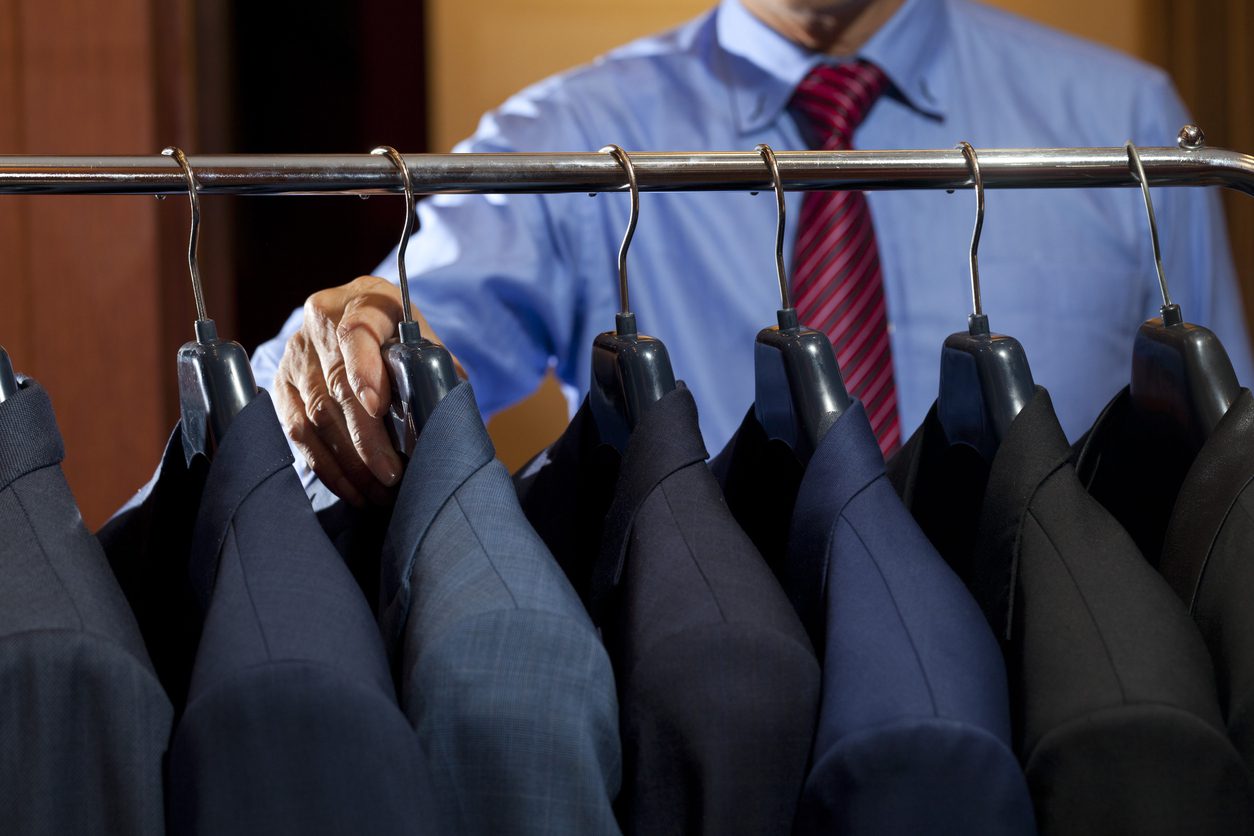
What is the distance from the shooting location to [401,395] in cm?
59

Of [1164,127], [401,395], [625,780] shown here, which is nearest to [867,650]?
[625,780]

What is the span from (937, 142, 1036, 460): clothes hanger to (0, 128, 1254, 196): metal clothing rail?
40 millimetres

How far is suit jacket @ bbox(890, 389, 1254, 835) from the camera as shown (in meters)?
0.44

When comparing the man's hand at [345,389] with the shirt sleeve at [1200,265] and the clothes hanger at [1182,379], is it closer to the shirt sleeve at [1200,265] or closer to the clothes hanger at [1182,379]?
the clothes hanger at [1182,379]

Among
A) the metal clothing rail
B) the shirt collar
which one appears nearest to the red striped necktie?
the shirt collar

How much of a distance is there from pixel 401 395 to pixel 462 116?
1.06 metres

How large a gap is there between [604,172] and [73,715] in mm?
342

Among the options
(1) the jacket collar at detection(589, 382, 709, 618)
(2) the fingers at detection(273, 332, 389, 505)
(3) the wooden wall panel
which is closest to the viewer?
(1) the jacket collar at detection(589, 382, 709, 618)

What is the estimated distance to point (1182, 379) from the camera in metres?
0.60

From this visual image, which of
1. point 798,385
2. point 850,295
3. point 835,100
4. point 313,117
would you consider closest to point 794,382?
point 798,385

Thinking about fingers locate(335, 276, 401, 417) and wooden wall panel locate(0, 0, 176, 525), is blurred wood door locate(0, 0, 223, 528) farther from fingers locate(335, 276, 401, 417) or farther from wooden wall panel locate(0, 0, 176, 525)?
fingers locate(335, 276, 401, 417)

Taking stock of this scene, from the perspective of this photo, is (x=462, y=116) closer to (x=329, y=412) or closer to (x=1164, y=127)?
(x=1164, y=127)

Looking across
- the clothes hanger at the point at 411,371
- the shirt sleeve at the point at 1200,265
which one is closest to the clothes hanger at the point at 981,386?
the clothes hanger at the point at 411,371

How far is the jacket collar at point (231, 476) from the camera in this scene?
496 mm
